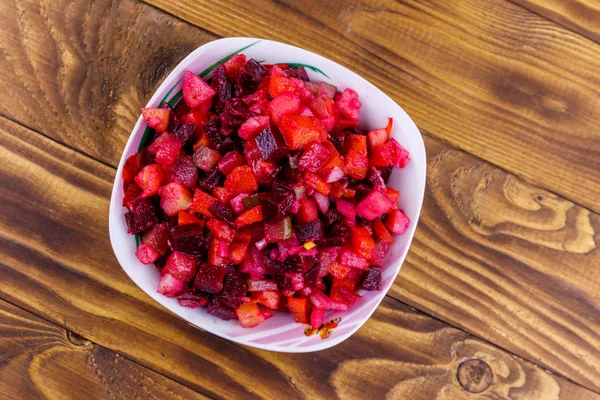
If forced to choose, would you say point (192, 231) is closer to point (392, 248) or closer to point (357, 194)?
point (357, 194)

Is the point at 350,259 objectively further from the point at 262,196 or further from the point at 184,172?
the point at 184,172

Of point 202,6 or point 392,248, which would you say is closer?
point 392,248

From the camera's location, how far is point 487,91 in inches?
74.4

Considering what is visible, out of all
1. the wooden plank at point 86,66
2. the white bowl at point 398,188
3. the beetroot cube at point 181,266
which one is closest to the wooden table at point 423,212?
the wooden plank at point 86,66

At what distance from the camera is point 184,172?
145cm

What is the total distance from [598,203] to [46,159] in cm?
215

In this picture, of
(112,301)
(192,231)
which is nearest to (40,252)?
(112,301)

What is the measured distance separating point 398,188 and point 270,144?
492mm

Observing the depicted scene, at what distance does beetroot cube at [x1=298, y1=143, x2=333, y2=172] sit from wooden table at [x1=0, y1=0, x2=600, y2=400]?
2.03 feet

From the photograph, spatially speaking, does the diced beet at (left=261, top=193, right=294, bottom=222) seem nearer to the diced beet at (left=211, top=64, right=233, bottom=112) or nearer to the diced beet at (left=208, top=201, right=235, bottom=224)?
the diced beet at (left=208, top=201, right=235, bottom=224)

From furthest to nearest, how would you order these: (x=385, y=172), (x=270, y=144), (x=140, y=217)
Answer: (x=385, y=172)
(x=140, y=217)
(x=270, y=144)

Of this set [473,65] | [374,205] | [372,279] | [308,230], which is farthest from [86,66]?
[473,65]

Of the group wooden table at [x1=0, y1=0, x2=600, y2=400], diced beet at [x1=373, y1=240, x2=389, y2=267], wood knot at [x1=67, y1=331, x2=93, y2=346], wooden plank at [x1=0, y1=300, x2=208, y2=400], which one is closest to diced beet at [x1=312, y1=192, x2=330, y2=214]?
diced beet at [x1=373, y1=240, x2=389, y2=267]

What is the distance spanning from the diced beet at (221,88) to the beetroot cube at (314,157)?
33 centimetres
